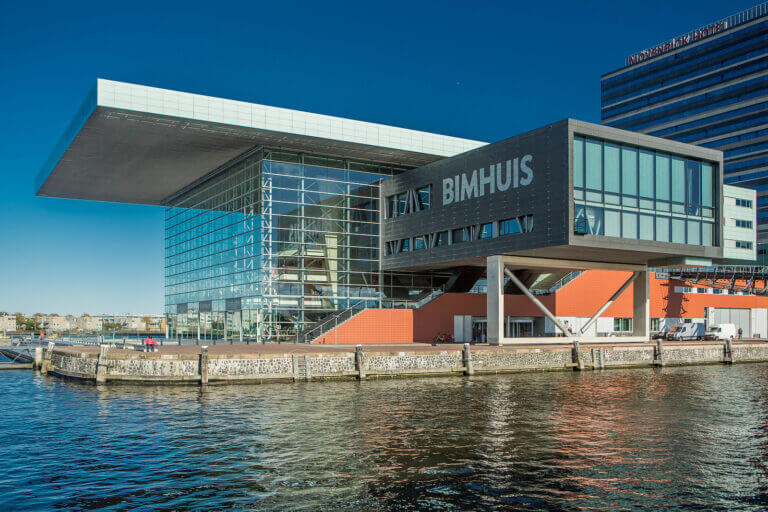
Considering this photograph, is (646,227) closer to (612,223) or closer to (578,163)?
(612,223)

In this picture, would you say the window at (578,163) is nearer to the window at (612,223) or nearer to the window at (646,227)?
the window at (612,223)

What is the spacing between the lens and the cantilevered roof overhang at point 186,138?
47125mm

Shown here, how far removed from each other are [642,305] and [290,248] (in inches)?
1103

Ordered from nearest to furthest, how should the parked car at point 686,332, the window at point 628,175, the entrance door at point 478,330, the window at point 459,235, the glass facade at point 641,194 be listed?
1. the glass facade at point 641,194
2. the window at point 628,175
3. the window at point 459,235
4. the entrance door at point 478,330
5. the parked car at point 686,332

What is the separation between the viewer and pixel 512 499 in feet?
50.2

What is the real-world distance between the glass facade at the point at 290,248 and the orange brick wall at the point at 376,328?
211 centimetres

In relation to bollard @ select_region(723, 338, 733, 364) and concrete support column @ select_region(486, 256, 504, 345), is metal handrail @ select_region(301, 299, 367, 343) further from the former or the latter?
bollard @ select_region(723, 338, 733, 364)

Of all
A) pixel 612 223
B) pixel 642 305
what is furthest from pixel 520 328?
pixel 612 223

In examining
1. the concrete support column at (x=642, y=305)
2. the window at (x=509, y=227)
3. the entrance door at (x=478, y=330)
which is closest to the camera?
the window at (x=509, y=227)

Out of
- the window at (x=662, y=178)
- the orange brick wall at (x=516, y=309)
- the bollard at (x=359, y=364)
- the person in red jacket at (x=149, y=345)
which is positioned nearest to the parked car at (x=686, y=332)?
the orange brick wall at (x=516, y=309)

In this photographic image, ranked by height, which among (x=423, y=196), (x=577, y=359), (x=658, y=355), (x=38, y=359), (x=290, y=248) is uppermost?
(x=423, y=196)

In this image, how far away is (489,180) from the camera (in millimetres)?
49625

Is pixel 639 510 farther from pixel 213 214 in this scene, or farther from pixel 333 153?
pixel 213 214

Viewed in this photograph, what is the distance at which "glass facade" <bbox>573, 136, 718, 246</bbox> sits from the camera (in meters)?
44.7
